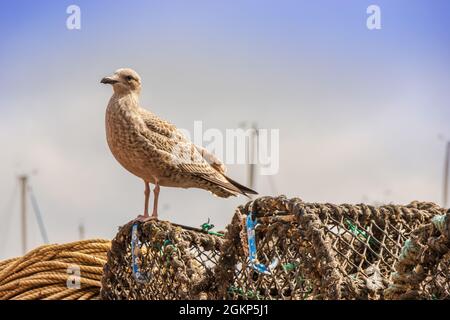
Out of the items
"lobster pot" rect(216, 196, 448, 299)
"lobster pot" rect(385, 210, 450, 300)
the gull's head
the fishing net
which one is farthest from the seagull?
"lobster pot" rect(385, 210, 450, 300)

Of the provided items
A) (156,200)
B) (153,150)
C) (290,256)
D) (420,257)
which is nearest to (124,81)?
(153,150)

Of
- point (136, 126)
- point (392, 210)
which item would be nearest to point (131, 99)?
point (136, 126)

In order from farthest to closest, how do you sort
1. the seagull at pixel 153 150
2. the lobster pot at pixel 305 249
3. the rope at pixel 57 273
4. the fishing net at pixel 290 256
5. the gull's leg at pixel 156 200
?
the seagull at pixel 153 150
the gull's leg at pixel 156 200
the rope at pixel 57 273
the lobster pot at pixel 305 249
the fishing net at pixel 290 256

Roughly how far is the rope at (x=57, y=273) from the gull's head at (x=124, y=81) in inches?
48.7

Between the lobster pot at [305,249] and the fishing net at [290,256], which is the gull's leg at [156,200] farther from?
the lobster pot at [305,249]

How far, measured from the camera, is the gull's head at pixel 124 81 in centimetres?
470

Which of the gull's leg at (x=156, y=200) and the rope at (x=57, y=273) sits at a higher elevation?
the gull's leg at (x=156, y=200)

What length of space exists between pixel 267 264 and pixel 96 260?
1034 mm

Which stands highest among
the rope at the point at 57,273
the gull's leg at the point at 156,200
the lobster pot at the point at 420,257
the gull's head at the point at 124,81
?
the gull's head at the point at 124,81

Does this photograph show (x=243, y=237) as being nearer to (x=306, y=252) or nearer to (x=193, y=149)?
(x=306, y=252)

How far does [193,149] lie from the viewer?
4.71 meters

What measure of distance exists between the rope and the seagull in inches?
22.2

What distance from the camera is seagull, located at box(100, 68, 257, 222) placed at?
4418 mm

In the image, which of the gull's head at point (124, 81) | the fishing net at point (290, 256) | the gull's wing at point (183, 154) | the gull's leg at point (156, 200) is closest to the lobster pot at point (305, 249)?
the fishing net at point (290, 256)
